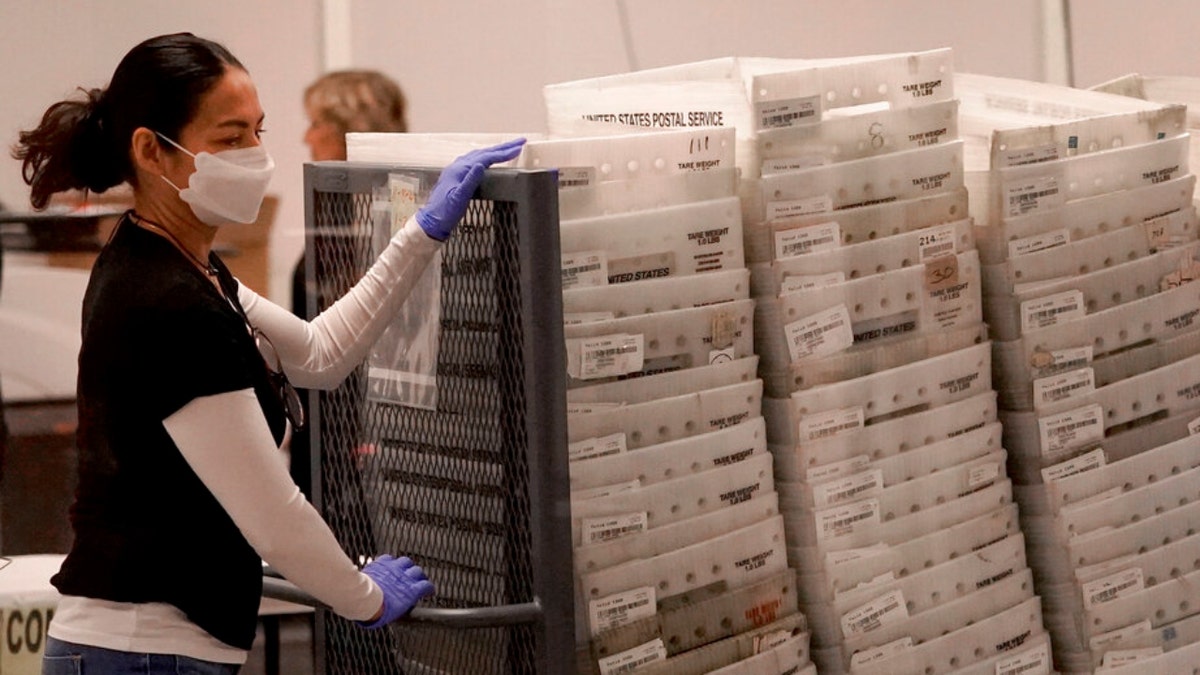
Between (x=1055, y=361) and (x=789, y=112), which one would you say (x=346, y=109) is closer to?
(x=789, y=112)

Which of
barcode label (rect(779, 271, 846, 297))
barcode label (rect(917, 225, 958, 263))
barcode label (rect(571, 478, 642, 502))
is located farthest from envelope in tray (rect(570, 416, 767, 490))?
barcode label (rect(917, 225, 958, 263))

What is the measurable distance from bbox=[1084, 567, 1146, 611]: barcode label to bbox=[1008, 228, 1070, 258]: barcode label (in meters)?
0.61

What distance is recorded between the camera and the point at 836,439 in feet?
8.11

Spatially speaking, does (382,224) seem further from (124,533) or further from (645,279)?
(124,533)

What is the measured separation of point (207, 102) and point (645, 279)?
67 centimetres

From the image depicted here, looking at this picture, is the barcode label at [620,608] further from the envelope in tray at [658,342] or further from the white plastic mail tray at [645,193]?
the white plastic mail tray at [645,193]

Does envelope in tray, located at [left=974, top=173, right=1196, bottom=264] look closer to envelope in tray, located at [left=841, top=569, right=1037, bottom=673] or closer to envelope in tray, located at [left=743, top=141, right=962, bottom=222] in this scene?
envelope in tray, located at [left=743, top=141, right=962, bottom=222]

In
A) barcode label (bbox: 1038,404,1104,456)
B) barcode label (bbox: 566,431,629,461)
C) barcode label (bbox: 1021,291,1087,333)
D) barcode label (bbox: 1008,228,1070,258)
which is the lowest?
barcode label (bbox: 1038,404,1104,456)

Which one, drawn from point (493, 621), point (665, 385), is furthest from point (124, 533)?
point (665, 385)

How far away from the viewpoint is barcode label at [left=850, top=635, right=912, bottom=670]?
8.19 feet

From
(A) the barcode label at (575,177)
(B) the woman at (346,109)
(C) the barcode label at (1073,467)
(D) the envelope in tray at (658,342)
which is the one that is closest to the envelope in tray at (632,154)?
(A) the barcode label at (575,177)

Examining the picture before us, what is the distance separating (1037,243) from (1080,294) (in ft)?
0.43

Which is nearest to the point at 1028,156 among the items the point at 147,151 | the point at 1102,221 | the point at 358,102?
the point at 1102,221

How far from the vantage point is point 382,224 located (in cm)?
235
